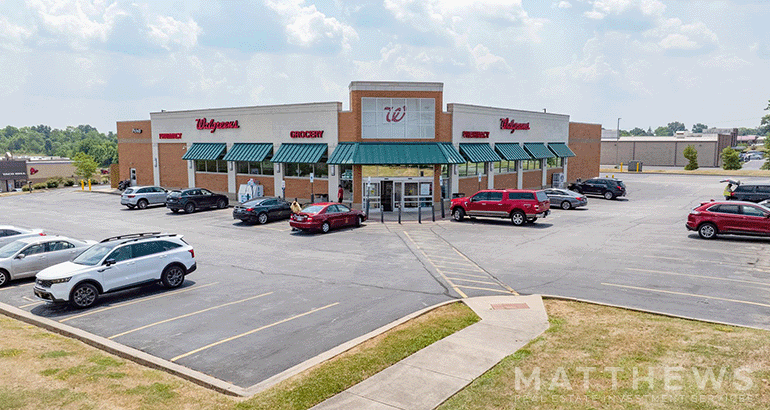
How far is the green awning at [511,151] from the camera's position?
4209 centimetres

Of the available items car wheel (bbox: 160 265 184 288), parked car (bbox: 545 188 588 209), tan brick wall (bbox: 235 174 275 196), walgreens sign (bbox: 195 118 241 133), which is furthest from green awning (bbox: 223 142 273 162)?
car wheel (bbox: 160 265 184 288)

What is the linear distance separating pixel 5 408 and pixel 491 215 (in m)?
25.8

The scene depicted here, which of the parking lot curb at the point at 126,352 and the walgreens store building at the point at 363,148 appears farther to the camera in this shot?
the walgreens store building at the point at 363,148

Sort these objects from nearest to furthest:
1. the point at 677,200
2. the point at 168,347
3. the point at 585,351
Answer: the point at 585,351
the point at 168,347
the point at 677,200

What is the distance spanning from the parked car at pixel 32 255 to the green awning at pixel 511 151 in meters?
31.0

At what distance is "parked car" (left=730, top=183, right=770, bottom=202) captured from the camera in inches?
1373

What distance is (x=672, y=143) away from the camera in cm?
9750

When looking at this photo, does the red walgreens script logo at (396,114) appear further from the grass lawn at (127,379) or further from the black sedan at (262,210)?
the grass lawn at (127,379)

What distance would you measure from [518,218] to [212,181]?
26499 mm

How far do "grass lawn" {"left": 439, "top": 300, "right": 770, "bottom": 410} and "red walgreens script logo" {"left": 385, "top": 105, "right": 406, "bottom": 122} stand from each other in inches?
969

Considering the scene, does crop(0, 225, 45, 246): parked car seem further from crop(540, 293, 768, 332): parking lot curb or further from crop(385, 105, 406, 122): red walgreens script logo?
crop(385, 105, 406, 122): red walgreens script logo

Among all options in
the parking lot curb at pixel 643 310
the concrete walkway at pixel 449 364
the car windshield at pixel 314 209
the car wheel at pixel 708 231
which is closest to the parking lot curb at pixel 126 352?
the concrete walkway at pixel 449 364

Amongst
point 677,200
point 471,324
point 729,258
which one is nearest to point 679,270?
point 729,258

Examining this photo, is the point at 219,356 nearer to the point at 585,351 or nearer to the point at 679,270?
the point at 585,351
